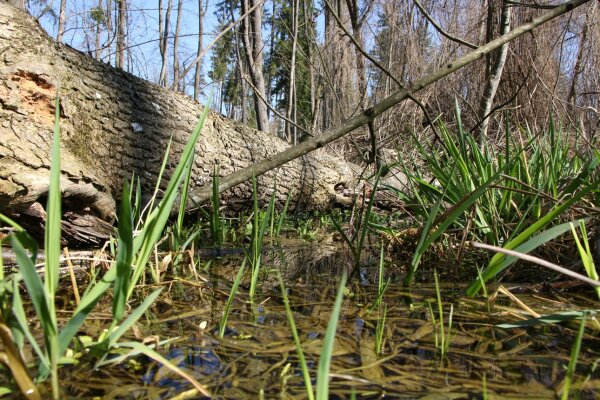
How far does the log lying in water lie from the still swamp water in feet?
2.95

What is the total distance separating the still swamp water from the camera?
689 millimetres

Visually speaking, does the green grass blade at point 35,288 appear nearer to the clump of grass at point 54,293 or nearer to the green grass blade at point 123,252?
the clump of grass at point 54,293

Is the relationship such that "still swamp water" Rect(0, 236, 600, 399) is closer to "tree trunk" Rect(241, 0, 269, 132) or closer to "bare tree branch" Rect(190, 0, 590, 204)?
"bare tree branch" Rect(190, 0, 590, 204)

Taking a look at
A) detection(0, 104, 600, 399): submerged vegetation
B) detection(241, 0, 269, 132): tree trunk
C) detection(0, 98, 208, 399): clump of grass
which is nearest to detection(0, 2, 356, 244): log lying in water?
detection(0, 104, 600, 399): submerged vegetation

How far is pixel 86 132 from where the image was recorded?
2402 millimetres

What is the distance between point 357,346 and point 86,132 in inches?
80.7

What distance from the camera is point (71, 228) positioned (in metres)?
2.11

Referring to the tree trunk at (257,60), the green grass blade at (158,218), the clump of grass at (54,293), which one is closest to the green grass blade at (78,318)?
the clump of grass at (54,293)

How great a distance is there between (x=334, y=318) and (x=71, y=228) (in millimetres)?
1927

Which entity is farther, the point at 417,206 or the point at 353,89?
the point at 353,89

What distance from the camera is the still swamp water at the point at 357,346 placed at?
69cm

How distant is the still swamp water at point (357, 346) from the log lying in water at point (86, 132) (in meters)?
0.90

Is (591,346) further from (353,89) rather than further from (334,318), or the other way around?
(353,89)

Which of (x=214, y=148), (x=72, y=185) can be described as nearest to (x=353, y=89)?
(x=214, y=148)
